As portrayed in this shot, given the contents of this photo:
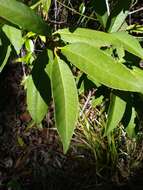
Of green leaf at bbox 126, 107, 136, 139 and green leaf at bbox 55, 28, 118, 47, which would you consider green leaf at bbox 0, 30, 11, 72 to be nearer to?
green leaf at bbox 55, 28, 118, 47

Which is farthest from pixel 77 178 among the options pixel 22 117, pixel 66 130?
pixel 66 130

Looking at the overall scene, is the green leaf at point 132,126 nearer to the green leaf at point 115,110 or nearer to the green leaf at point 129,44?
the green leaf at point 115,110

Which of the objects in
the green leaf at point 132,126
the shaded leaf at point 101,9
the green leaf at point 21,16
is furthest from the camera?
the green leaf at point 132,126

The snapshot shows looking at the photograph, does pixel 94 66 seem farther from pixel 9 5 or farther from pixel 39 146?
pixel 39 146

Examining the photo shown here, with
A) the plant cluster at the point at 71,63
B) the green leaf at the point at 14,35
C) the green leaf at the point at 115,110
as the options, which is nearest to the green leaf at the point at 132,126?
the plant cluster at the point at 71,63

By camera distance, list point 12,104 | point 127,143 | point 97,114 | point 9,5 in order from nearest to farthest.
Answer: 1. point 9,5
2. point 127,143
3. point 97,114
4. point 12,104

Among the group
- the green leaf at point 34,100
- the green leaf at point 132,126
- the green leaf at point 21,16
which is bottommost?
the green leaf at point 132,126

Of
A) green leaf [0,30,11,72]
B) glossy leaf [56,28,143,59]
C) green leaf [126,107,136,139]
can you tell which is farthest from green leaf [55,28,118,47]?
green leaf [126,107,136,139]

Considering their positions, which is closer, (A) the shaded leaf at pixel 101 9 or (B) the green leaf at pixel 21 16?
(B) the green leaf at pixel 21 16
